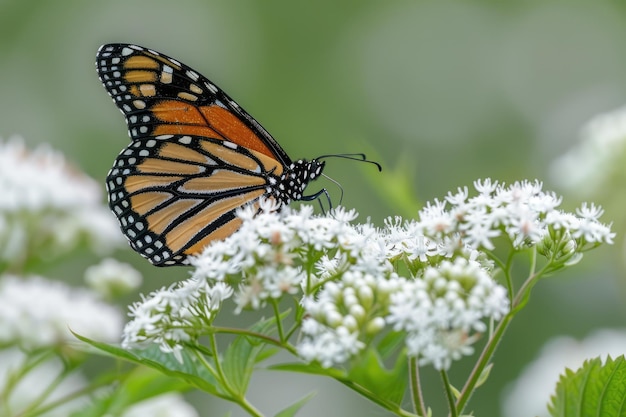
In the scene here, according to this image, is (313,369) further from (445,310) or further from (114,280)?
(114,280)

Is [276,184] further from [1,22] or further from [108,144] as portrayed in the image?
[1,22]

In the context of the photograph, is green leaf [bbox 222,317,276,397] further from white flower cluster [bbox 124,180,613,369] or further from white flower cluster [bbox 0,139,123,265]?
white flower cluster [bbox 0,139,123,265]

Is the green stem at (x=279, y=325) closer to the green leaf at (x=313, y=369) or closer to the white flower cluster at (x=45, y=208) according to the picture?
the green leaf at (x=313, y=369)

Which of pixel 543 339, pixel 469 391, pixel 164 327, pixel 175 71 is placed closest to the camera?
pixel 469 391

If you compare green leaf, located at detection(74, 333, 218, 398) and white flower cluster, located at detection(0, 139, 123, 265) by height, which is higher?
white flower cluster, located at detection(0, 139, 123, 265)

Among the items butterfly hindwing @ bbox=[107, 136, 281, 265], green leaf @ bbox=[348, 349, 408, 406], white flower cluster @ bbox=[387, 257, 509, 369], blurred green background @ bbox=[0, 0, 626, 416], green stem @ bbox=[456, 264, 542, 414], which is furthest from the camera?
blurred green background @ bbox=[0, 0, 626, 416]

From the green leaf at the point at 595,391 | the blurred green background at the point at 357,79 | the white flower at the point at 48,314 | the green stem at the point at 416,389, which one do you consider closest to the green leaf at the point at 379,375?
the green stem at the point at 416,389

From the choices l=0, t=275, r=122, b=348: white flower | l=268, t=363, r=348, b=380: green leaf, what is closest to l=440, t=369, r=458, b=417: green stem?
l=268, t=363, r=348, b=380: green leaf

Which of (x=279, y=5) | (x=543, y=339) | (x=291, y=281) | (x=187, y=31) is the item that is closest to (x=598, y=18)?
(x=279, y=5)
